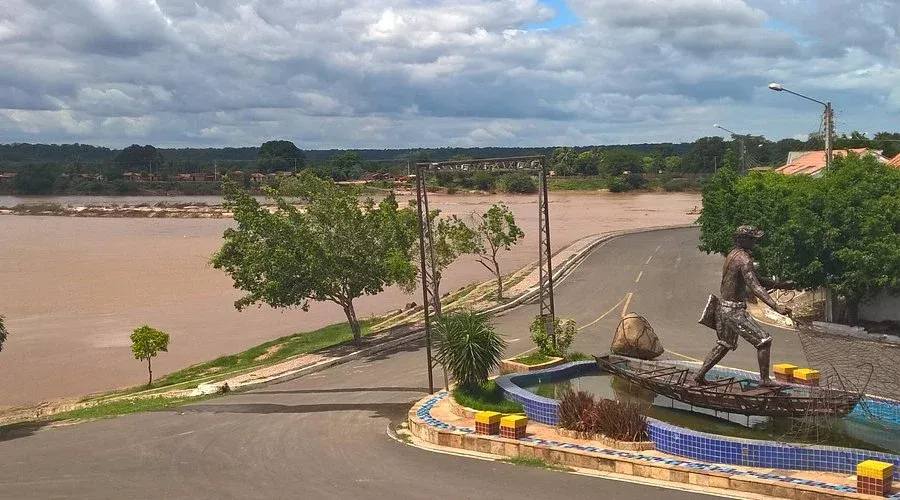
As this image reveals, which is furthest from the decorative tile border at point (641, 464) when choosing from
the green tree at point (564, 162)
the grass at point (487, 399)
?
the green tree at point (564, 162)

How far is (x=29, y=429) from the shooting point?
68.2ft

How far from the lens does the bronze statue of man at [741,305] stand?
15086 mm

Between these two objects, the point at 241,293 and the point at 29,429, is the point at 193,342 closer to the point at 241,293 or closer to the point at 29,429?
the point at 241,293

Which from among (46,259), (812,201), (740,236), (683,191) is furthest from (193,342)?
(683,191)

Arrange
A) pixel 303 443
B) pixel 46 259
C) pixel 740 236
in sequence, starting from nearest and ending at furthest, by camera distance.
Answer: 1. pixel 740 236
2. pixel 303 443
3. pixel 46 259

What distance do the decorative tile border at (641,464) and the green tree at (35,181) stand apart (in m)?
190

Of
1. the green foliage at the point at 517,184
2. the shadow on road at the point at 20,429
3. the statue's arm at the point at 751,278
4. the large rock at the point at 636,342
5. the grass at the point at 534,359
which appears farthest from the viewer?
the green foliage at the point at 517,184

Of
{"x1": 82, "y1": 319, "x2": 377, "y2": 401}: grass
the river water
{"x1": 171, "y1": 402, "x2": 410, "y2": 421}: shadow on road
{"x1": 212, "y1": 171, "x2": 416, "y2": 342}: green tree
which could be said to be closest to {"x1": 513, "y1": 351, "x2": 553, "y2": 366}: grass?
{"x1": 171, "y1": 402, "x2": 410, "y2": 421}: shadow on road

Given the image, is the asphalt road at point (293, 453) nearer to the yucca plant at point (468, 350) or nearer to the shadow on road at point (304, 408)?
the shadow on road at point (304, 408)

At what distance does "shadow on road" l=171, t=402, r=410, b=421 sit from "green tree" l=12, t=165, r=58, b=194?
600 feet

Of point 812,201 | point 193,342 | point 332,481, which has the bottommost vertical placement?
point 193,342

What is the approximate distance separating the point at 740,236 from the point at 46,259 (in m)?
69.6

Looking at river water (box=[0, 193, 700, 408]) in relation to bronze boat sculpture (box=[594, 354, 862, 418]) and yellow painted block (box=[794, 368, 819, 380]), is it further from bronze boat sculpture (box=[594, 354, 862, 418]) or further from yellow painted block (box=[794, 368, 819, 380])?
yellow painted block (box=[794, 368, 819, 380])

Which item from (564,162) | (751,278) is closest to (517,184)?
(564,162)
